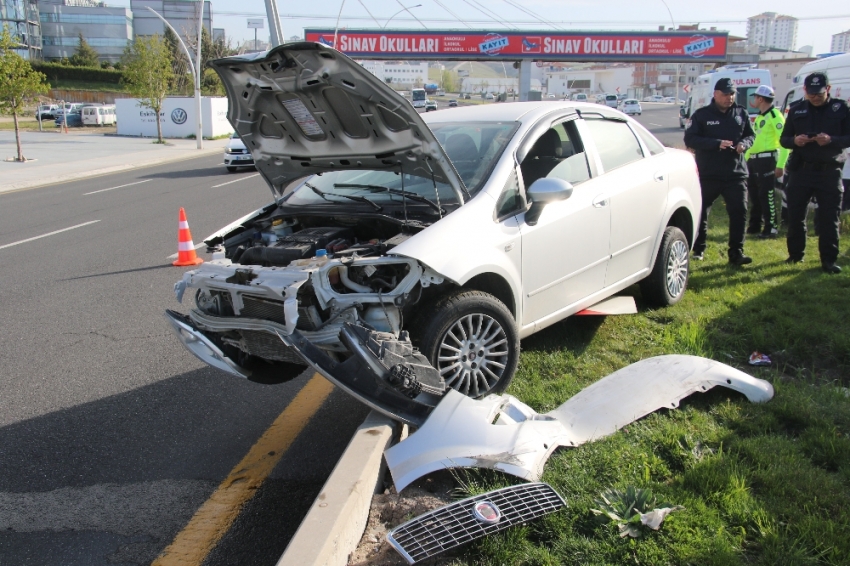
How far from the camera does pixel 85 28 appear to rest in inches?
4365

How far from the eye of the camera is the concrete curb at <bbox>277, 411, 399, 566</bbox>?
97.7 inches

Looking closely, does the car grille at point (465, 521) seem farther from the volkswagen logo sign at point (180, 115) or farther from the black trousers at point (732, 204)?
the volkswagen logo sign at point (180, 115)

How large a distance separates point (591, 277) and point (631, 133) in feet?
4.92

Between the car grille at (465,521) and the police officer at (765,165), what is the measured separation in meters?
7.08

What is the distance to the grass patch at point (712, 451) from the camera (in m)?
2.64

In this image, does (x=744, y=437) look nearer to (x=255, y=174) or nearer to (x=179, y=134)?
(x=255, y=174)

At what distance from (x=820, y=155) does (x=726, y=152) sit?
0.86 m

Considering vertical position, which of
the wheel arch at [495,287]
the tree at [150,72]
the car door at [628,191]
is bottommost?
the wheel arch at [495,287]

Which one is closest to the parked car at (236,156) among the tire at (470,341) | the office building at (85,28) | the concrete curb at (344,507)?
the tire at (470,341)

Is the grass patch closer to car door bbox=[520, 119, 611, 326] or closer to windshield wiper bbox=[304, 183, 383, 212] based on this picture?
car door bbox=[520, 119, 611, 326]

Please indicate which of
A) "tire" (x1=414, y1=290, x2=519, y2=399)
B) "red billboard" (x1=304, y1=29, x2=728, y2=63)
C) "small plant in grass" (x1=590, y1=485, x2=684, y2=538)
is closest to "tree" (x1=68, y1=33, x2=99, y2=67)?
"red billboard" (x1=304, y1=29, x2=728, y2=63)

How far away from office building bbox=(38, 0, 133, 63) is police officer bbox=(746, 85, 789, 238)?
117962mm

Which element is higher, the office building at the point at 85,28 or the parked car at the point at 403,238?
the office building at the point at 85,28

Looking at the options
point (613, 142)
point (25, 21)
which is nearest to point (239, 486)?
point (613, 142)
